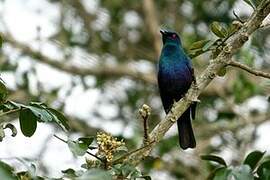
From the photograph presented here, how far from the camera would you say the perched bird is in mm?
3999

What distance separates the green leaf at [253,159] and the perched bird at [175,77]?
1131 mm

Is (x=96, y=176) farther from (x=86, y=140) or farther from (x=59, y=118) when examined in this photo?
(x=59, y=118)

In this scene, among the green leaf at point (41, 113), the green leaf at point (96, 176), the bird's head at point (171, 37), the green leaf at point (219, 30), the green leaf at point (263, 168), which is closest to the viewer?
the green leaf at point (96, 176)

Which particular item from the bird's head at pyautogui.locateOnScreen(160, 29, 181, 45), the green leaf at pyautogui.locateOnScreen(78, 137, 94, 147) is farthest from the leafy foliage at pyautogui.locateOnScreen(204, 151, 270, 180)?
the bird's head at pyautogui.locateOnScreen(160, 29, 181, 45)

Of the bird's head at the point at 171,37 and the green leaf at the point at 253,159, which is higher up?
the bird's head at the point at 171,37

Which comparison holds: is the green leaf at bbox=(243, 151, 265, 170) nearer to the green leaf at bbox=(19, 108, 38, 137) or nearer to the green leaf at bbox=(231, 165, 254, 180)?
the green leaf at bbox=(231, 165, 254, 180)

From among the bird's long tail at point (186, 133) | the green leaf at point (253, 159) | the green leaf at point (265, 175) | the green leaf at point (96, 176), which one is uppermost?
the bird's long tail at point (186, 133)

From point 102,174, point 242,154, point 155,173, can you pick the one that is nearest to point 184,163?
point 155,173

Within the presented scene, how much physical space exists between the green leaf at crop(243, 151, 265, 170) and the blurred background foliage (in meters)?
2.71

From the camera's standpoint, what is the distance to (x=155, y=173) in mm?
6113

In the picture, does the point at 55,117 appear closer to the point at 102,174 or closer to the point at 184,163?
the point at 102,174

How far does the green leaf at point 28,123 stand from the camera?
2170 mm

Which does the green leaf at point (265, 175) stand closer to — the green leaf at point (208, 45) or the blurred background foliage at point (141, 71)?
the green leaf at point (208, 45)

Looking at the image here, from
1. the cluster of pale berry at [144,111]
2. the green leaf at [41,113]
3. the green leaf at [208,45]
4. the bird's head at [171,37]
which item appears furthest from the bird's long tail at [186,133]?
the green leaf at [41,113]
